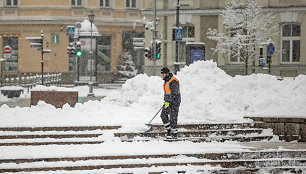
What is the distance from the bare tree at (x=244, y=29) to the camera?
34500 mm

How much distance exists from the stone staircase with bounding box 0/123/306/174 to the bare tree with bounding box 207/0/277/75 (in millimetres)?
19054

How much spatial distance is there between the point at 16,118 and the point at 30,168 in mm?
3940

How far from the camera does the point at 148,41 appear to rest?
3922 centimetres

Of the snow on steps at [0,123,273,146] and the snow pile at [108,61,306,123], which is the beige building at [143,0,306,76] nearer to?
the snow pile at [108,61,306,123]

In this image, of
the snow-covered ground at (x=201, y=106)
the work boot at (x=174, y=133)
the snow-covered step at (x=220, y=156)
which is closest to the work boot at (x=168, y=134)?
the work boot at (x=174, y=133)

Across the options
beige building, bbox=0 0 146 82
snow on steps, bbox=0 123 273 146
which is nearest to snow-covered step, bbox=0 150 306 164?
snow on steps, bbox=0 123 273 146

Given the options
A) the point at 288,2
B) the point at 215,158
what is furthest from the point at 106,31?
the point at 215,158

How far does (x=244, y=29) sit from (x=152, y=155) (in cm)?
2397

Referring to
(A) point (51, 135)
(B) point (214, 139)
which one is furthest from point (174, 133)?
(A) point (51, 135)

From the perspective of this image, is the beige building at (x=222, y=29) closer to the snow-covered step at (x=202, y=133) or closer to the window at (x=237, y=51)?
the window at (x=237, y=51)

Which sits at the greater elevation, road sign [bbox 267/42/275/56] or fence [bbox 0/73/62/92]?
road sign [bbox 267/42/275/56]

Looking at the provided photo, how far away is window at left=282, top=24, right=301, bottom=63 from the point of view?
115ft

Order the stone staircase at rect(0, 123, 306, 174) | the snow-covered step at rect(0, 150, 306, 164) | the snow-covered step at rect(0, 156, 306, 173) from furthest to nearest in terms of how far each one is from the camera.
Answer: the snow-covered step at rect(0, 150, 306, 164)
the stone staircase at rect(0, 123, 306, 174)
the snow-covered step at rect(0, 156, 306, 173)

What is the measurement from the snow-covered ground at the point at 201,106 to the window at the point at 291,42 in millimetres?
17107
